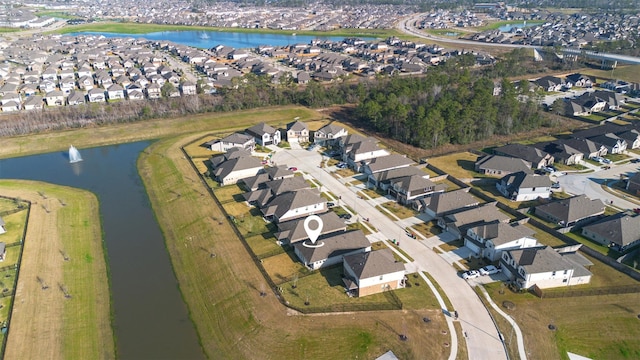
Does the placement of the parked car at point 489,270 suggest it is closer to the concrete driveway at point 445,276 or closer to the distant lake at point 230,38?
the concrete driveway at point 445,276

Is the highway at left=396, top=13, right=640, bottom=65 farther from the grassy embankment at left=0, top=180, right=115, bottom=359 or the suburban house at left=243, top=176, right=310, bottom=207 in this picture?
the grassy embankment at left=0, top=180, right=115, bottom=359

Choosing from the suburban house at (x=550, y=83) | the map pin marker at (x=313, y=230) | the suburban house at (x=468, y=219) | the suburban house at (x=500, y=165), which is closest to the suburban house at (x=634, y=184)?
the suburban house at (x=500, y=165)

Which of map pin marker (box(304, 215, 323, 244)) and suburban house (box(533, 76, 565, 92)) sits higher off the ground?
suburban house (box(533, 76, 565, 92))

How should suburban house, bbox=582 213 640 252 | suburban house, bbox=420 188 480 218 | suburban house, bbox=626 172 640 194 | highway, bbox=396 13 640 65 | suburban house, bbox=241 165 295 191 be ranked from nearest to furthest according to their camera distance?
suburban house, bbox=582 213 640 252
suburban house, bbox=420 188 480 218
suburban house, bbox=626 172 640 194
suburban house, bbox=241 165 295 191
highway, bbox=396 13 640 65

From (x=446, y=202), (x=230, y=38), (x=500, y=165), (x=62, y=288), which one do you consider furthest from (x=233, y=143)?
(x=230, y=38)

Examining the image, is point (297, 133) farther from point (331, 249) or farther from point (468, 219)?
point (468, 219)

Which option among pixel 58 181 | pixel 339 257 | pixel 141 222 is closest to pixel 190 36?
pixel 58 181

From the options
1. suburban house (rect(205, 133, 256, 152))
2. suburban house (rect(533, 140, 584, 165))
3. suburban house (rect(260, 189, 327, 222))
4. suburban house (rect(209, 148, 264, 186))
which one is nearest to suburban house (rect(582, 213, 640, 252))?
suburban house (rect(533, 140, 584, 165))
